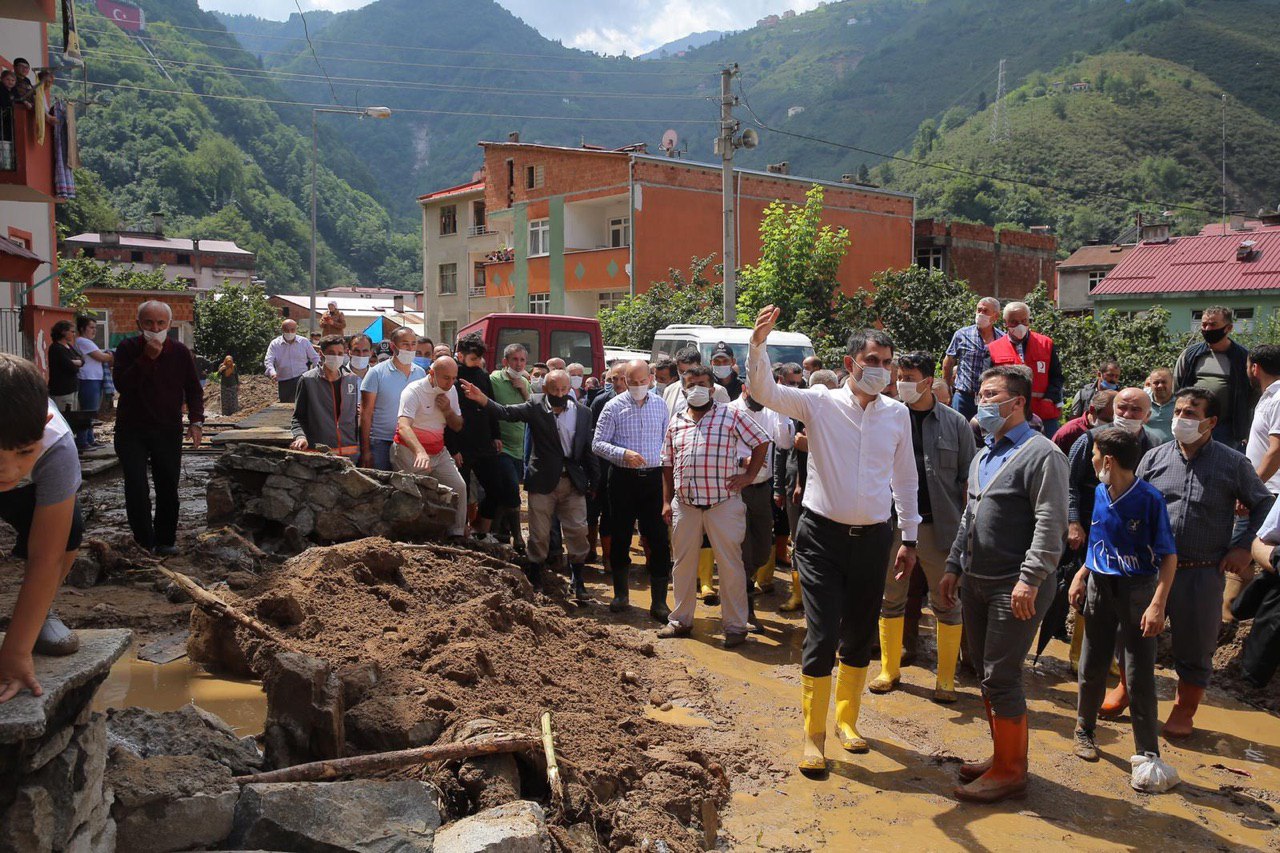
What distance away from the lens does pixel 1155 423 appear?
28.8ft

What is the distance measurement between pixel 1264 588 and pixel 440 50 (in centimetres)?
18035

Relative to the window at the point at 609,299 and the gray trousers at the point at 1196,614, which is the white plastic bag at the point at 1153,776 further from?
the window at the point at 609,299

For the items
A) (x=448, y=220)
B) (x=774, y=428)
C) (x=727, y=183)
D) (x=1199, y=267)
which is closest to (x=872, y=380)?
(x=774, y=428)

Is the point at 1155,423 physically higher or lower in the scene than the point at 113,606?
higher

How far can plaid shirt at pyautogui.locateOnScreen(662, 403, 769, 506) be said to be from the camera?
25.2 feet

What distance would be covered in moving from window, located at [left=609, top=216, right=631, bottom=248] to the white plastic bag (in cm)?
3158

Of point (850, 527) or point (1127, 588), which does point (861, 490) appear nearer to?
point (850, 527)

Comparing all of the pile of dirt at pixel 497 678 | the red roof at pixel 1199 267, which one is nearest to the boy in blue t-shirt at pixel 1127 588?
the pile of dirt at pixel 497 678

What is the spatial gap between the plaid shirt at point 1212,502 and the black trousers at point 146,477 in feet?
23.2

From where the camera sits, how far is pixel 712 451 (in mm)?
7664

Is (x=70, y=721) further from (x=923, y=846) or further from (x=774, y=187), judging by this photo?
(x=774, y=187)

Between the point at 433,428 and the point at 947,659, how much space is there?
4.61 metres

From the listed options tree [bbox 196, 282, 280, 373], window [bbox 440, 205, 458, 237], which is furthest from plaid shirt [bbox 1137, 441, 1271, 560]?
window [bbox 440, 205, 458, 237]

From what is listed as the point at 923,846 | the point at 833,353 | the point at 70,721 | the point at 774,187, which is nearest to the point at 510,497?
the point at 923,846
